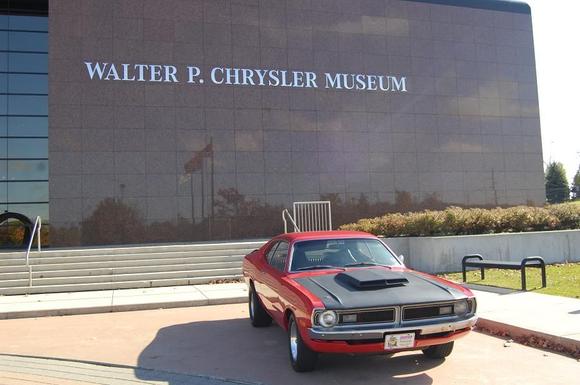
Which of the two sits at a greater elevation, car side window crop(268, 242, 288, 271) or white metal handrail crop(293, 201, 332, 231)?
white metal handrail crop(293, 201, 332, 231)

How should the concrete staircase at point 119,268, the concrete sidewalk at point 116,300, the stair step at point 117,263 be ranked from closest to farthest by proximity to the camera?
the concrete sidewalk at point 116,300
the concrete staircase at point 119,268
the stair step at point 117,263

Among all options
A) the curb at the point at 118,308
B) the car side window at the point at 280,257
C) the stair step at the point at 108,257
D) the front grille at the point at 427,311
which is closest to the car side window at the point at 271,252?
the car side window at the point at 280,257

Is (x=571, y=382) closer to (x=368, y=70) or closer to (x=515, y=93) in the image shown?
(x=368, y=70)

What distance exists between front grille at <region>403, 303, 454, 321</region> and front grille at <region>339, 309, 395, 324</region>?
0.16 m

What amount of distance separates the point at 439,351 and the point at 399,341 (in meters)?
1.09

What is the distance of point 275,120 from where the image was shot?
20719mm

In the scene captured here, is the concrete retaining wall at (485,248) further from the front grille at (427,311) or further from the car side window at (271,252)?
the front grille at (427,311)

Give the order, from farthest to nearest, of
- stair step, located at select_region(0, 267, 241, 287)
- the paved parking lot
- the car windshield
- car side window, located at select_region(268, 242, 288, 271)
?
stair step, located at select_region(0, 267, 241, 287) → car side window, located at select_region(268, 242, 288, 271) → the car windshield → the paved parking lot

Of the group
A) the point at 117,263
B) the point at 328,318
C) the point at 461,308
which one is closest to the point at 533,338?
the point at 461,308

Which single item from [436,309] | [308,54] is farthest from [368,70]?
[436,309]

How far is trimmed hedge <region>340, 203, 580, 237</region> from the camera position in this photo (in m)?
15.0

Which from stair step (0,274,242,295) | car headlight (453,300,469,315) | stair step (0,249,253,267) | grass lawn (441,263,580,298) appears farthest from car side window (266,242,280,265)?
stair step (0,249,253,267)

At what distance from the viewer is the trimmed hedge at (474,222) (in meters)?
15.0

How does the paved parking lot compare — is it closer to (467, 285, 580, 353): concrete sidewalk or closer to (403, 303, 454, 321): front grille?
(467, 285, 580, 353): concrete sidewalk
